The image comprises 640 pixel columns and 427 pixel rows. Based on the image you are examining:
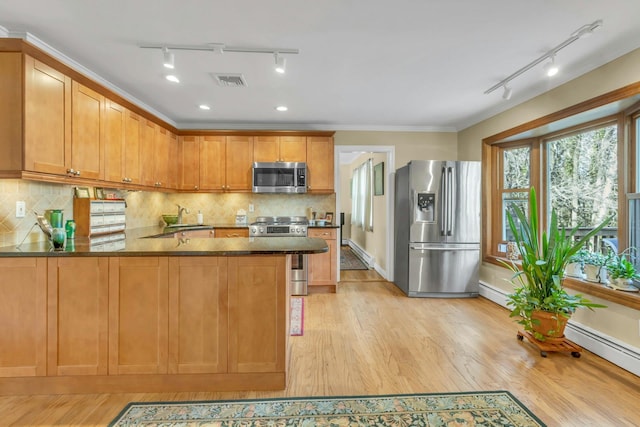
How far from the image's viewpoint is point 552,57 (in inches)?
95.0

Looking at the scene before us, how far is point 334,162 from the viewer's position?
4652 mm

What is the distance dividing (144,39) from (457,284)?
14.0 ft

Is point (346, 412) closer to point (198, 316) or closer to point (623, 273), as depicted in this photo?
point (198, 316)

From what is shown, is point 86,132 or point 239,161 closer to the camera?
point 86,132

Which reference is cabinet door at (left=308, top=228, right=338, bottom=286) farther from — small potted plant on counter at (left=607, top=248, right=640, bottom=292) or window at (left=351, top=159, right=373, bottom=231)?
small potted plant on counter at (left=607, top=248, right=640, bottom=292)

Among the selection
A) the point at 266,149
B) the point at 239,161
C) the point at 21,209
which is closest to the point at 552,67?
the point at 266,149

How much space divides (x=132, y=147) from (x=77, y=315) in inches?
78.0

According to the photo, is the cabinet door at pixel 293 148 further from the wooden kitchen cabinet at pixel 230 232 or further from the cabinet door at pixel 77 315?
the cabinet door at pixel 77 315

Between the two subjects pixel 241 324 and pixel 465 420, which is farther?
pixel 241 324

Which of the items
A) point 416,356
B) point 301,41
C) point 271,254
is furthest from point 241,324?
point 301,41

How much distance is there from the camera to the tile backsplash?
2.32 m

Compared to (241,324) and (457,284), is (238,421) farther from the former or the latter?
(457,284)

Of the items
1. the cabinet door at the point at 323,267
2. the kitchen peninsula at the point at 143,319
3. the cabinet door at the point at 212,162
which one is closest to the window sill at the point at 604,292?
the kitchen peninsula at the point at 143,319

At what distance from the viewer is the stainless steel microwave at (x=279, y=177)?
14.4 ft
